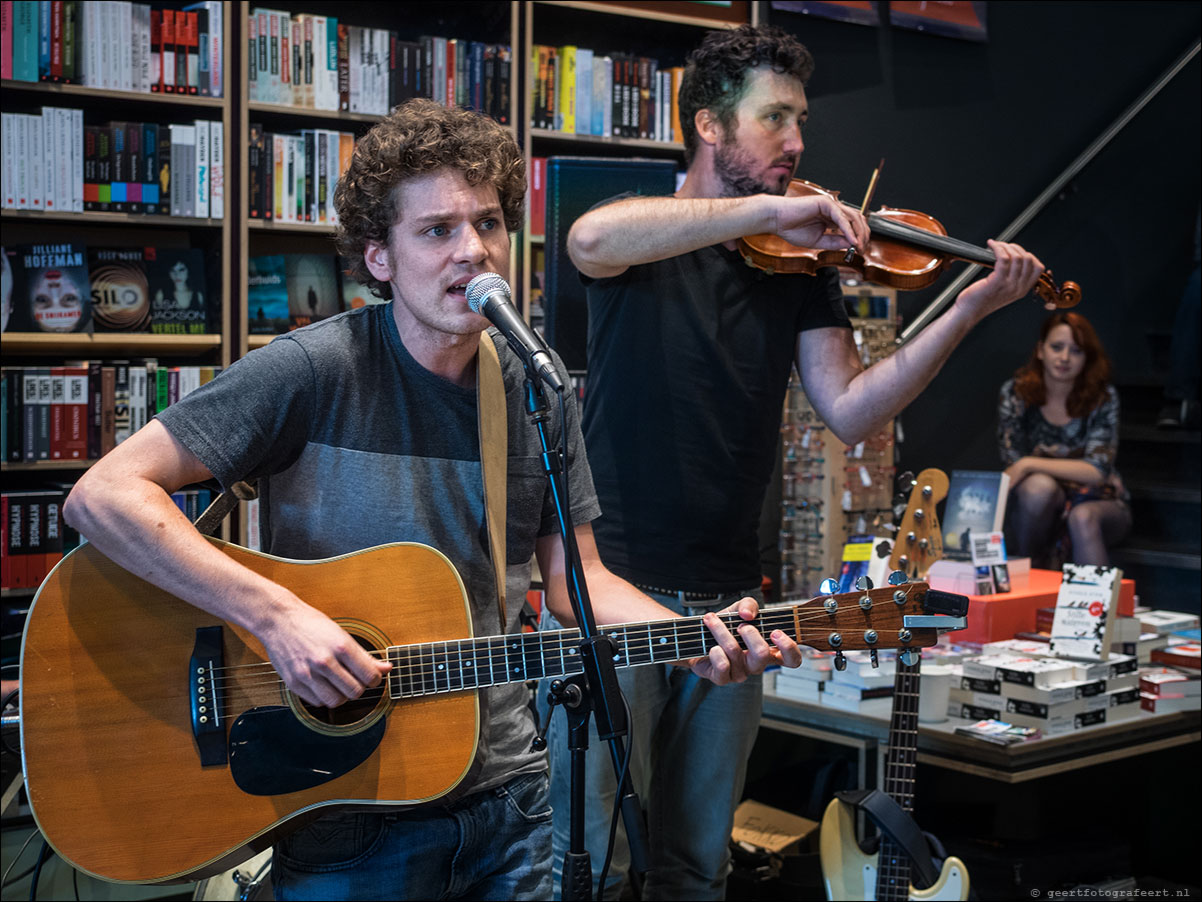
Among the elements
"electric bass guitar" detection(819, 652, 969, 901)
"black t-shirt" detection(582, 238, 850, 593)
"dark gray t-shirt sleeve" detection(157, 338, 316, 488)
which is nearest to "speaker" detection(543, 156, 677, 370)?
"black t-shirt" detection(582, 238, 850, 593)

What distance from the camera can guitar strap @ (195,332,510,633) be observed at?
152 centimetres

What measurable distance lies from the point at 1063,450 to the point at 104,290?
3.53m

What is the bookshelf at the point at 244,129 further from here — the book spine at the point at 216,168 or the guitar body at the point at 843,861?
the guitar body at the point at 843,861

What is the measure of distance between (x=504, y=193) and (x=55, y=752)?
34.9 inches

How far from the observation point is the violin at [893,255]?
6.83 feet

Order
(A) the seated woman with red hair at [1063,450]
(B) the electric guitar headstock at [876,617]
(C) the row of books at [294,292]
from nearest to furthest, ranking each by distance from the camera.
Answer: (B) the electric guitar headstock at [876,617] < (C) the row of books at [294,292] < (A) the seated woman with red hair at [1063,450]

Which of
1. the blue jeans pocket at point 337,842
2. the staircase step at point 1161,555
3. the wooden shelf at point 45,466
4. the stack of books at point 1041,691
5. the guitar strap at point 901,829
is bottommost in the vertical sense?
the guitar strap at point 901,829

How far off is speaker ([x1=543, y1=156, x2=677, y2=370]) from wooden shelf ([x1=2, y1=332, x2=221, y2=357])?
4.21 feet

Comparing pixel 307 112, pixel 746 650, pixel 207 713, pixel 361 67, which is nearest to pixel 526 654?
pixel 746 650

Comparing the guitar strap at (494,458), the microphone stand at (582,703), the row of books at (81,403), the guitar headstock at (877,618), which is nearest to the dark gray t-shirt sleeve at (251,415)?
the guitar strap at (494,458)

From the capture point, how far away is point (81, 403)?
350cm

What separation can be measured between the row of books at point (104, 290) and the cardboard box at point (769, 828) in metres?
2.17

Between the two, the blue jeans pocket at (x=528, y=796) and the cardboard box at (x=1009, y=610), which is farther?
the cardboard box at (x=1009, y=610)

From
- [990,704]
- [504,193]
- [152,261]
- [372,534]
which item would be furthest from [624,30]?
[372,534]
